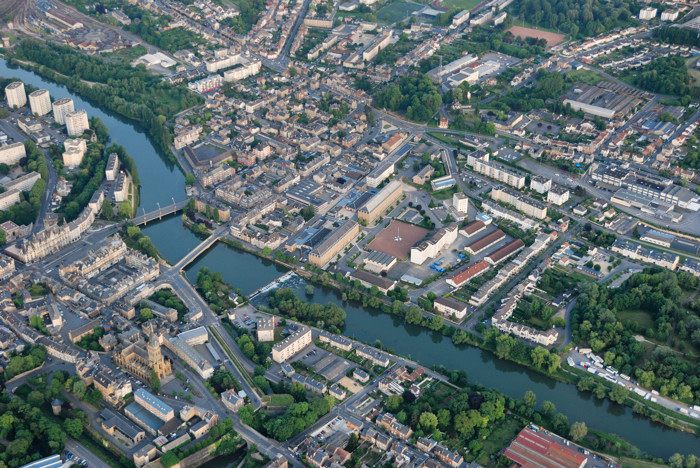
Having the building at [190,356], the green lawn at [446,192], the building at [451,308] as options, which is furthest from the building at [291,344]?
the green lawn at [446,192]

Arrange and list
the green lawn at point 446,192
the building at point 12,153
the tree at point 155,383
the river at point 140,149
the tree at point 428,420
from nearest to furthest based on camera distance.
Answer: the tree at point 428,420
the tree at point 155,383
the green lawn at point 446,192
the river at point 140,149
the building at point 12,153

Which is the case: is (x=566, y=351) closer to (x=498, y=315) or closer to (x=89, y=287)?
(x=498, y=315)

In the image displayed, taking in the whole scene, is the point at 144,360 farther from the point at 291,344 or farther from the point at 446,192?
the point at 446,192

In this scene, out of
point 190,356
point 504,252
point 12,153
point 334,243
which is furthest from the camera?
point 12,153

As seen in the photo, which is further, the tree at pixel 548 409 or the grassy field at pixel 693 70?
the grassy field at pixel 693 70

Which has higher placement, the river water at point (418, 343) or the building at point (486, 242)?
the building at point (486, 242)

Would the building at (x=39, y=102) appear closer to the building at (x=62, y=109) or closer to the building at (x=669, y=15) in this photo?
the building at (x=62, y=109)

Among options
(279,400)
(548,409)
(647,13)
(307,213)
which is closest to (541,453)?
(548,409)

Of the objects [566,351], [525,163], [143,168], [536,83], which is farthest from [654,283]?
[143,168]
